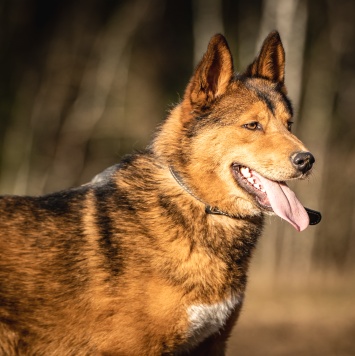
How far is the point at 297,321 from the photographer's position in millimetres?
9656

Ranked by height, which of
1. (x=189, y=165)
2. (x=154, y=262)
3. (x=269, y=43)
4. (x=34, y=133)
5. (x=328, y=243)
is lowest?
(x=328, y=243)

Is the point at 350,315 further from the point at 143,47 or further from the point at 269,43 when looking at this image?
the point at 143,47

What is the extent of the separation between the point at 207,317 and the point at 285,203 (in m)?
0.92

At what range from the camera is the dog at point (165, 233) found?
3986mm

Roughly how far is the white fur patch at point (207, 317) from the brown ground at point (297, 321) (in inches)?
135

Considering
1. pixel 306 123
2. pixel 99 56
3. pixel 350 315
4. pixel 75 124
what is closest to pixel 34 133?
pixel 75 124

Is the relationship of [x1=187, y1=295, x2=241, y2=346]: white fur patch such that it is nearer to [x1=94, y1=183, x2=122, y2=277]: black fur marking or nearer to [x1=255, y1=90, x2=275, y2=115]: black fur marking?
[x1=94, y1=183, x2=122, y2=277]: black fur marking

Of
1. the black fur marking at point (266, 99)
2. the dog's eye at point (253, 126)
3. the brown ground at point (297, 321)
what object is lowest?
the brown ground at point (297, 321)

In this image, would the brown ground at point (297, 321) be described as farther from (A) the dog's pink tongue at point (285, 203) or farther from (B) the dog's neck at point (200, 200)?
(B) the dog's neck at point (200, 200)

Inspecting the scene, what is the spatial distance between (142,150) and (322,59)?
13.1 metres

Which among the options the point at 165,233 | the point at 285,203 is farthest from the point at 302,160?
the point at 165,233

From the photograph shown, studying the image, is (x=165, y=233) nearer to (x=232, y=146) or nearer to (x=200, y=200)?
(x=200, y=200)

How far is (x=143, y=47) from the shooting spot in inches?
723

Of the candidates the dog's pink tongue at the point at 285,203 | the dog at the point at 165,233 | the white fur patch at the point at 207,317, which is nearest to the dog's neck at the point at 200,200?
the dog at the point at 165,233
